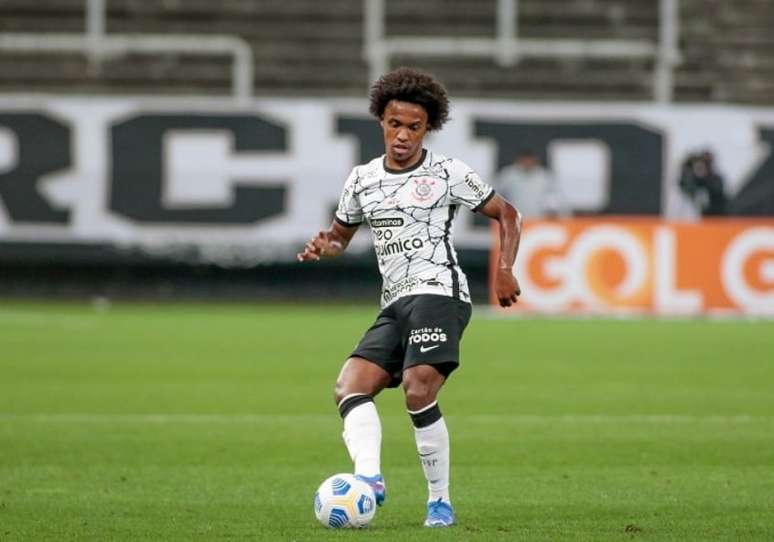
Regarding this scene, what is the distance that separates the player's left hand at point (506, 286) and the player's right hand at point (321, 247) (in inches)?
35.2

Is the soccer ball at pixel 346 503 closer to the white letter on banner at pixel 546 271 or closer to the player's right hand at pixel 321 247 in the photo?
the player's right hand at pixel 321 247

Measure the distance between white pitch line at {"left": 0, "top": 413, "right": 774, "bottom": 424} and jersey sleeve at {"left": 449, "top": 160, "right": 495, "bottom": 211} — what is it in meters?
4.42

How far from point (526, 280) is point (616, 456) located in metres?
13.5

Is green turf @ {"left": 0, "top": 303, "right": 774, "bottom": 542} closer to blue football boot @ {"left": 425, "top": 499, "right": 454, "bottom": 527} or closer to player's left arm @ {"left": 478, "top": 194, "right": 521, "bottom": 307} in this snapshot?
blue football boot @ {"left": 425, "top": 499, "right": 454, "bottom": 527}

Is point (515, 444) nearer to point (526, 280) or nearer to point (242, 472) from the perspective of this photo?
point (242, 472)

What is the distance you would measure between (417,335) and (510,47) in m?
20.9

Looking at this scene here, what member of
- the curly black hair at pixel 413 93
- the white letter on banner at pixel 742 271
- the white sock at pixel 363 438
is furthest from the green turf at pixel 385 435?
the white letter on banner at pixel 742 271

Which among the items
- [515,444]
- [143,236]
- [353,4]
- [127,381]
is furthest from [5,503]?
[353,4]

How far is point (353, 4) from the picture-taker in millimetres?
29047

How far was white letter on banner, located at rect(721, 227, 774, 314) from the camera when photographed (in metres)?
23.4

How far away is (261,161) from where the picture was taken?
2625 cm

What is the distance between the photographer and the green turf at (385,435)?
25.3 ft

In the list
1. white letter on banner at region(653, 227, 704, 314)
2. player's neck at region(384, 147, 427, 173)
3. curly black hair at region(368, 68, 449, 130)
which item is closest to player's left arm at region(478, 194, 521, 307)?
player's neck at region(384, 147, 427, 173)

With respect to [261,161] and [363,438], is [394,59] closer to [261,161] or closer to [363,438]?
[261,161]
